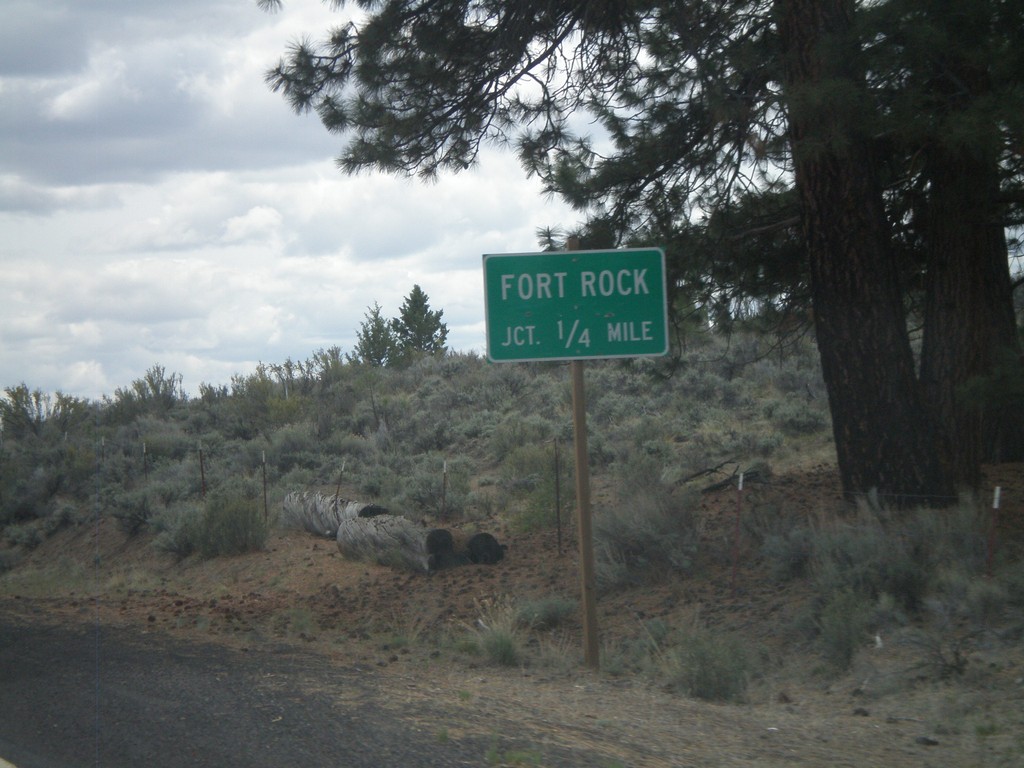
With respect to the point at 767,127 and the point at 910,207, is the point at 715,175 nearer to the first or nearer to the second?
the point at 767,127

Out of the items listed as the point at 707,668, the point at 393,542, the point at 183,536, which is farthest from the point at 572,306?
the point at 183,536

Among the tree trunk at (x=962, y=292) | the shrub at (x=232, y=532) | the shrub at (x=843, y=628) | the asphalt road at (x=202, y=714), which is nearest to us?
the asphalt road at (x=202, y=714)

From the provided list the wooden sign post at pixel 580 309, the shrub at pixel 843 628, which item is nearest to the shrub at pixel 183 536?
the wooden sign post at pixel 580 309

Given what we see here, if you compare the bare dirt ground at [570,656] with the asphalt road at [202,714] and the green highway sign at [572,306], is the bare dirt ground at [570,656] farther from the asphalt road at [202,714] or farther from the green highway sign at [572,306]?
the green highway sign at [572,306]

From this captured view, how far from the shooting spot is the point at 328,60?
1257cm

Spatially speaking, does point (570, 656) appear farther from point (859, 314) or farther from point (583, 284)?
point (859, 314)

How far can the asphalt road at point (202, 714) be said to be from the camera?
556 centimetres

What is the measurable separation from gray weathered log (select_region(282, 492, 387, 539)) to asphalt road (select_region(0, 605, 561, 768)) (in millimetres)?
6972

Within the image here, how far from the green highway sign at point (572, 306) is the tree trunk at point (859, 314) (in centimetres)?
308

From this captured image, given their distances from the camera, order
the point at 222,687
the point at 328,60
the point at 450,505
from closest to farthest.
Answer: the point at 222,687
the point at 328,60
the point at 450,505

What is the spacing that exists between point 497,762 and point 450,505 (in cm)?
1287

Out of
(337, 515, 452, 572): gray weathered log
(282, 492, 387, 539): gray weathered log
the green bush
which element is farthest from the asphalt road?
(282, 492, 387, 539): gray weathered log

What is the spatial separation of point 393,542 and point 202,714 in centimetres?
768

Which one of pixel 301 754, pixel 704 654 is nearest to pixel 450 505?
pixel 704 654
